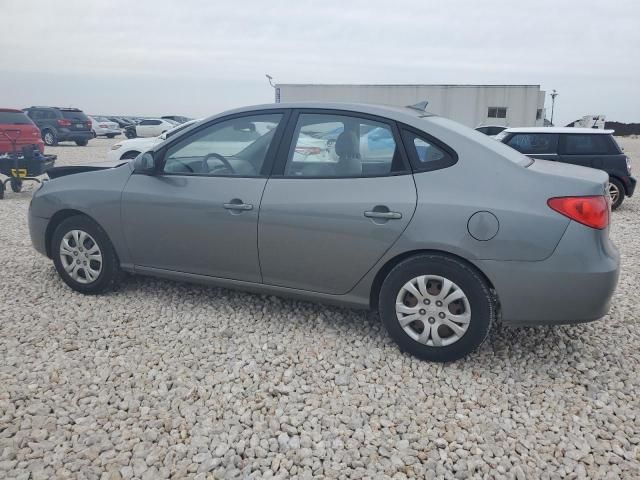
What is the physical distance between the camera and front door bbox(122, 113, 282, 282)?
3529mm

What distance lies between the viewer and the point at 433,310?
3.05 m

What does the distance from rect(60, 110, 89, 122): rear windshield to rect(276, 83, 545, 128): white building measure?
1172 cm

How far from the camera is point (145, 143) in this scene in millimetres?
11336

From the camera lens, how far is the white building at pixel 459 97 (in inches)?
1187

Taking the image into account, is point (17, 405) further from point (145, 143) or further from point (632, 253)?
point (145, 143)

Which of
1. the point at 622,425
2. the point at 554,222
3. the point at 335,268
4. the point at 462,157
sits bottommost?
the point at 622,425

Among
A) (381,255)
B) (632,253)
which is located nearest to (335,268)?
(381,255)

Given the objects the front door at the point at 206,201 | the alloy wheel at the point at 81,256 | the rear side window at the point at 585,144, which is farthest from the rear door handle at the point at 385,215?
the rear side window at the point at 585,144

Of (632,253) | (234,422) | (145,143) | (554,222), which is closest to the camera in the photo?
(234,422)

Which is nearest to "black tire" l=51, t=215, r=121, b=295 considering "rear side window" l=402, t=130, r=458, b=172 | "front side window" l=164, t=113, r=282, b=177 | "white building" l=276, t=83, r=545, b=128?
"front side window" l=164, t=113, r=282, b=177

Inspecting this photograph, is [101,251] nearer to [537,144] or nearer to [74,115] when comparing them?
[537,144]

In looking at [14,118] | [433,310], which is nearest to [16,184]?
[14,118]

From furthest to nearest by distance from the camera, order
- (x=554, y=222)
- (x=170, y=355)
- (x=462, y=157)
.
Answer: (x=170, y=355) → (x=462, y=157) → (x=554, y=222)

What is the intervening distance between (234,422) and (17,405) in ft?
3.92
